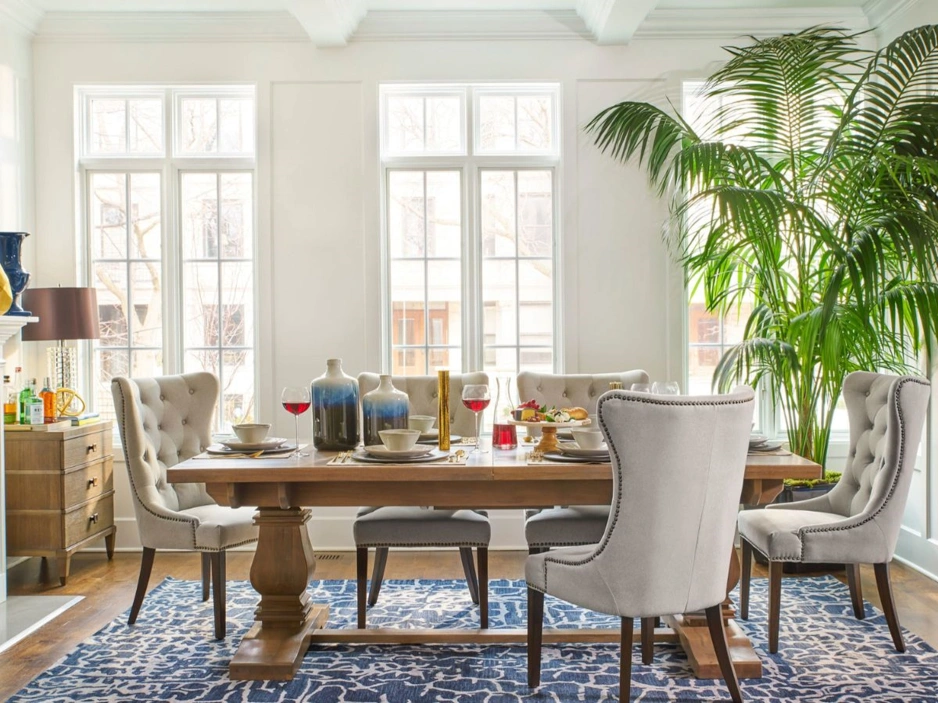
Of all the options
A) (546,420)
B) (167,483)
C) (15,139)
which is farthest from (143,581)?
(15,139)

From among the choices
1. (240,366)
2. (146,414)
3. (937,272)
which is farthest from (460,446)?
(937,272)

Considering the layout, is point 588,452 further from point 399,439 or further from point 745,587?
point 745,587

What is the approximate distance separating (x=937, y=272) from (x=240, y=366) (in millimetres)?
3528

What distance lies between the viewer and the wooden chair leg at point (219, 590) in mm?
2951

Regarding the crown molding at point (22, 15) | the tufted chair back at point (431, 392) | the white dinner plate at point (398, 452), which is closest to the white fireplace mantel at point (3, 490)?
the tufted chair back at point (431, 392)

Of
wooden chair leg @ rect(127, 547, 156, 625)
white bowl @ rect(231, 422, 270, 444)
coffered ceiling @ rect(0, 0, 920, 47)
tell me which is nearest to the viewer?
white bowl @ rect(231, 422, 270, 444)

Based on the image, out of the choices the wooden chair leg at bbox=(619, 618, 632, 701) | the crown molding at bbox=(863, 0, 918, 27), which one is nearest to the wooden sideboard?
the wooden chair leg at bbox=(619, 618, 632, 701)

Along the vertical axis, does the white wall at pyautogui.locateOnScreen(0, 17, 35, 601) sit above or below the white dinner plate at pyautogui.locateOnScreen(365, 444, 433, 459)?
above

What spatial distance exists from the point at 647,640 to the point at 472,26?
3.21 metres

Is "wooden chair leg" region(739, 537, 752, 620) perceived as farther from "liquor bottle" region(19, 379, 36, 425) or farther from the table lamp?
"liquor bottle" region(19, 379, 36, 425)

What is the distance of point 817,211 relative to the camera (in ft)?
12.3

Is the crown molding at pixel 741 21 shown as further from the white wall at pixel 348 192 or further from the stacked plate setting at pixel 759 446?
the stacked plate setting at pixel 759 446

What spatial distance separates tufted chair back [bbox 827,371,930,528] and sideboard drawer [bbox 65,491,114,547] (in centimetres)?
333

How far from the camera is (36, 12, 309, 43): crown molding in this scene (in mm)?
4324
